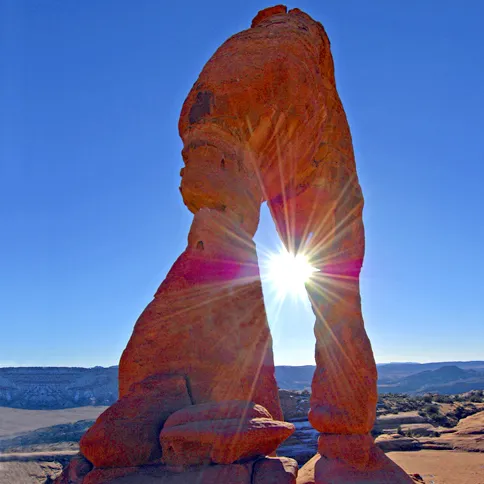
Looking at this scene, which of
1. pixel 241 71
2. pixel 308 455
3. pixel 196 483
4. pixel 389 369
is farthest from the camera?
pixel 389 369

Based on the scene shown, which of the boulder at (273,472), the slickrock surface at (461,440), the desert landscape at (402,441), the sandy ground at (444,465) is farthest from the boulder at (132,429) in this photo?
the slickrock surface at (461,440)

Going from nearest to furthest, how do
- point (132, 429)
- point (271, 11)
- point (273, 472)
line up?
point (273, 472) → point (132, 429) → point (271, 11)

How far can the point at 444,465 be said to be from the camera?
35.0 ft

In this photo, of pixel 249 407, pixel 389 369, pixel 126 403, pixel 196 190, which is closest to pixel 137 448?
pixel 126 403

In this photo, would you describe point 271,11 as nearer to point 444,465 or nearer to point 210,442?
point 210,442

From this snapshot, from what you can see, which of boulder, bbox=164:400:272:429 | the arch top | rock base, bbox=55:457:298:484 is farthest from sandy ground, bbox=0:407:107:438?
boulder, bbox=164:400:272:429

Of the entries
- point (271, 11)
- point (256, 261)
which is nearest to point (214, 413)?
point (256, 261)

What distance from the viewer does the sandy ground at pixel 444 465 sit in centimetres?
936

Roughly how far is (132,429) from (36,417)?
53.8 m

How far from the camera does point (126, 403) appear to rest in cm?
401

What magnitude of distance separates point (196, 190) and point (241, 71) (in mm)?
1839

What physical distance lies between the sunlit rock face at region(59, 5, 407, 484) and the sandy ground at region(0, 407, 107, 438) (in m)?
40.0

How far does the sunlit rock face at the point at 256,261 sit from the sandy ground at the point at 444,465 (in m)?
4.02

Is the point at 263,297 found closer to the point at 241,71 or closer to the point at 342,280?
the point at 342,280
